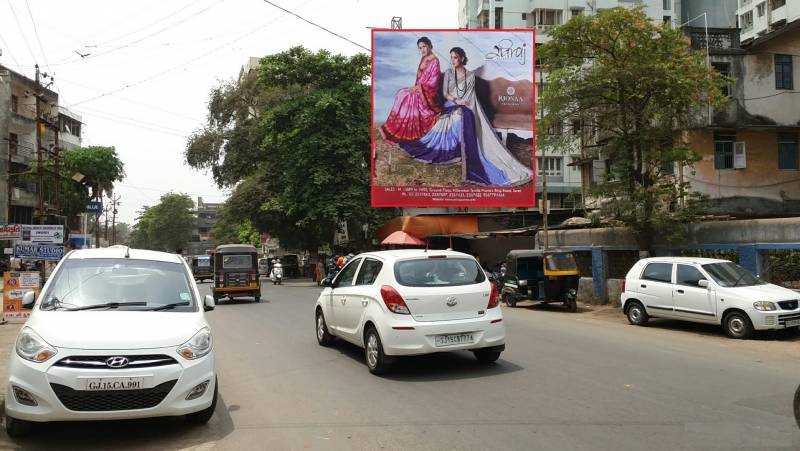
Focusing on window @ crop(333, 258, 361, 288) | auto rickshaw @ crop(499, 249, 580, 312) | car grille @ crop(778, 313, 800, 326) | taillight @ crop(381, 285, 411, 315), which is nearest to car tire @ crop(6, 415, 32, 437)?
taillight @ crop(381, 285, 411, 315)

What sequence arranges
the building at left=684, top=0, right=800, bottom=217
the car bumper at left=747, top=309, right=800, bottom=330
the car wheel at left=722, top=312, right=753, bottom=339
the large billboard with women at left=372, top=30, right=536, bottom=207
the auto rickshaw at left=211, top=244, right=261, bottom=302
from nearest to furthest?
the car bumper at left=747, top=309, right=800, bottom=330 < the car wheel at left=722, top=312, right=753, bottom=339 < the auto rickshaw at left=211, top=244, right=261, bottom=302 < the large billboard with women at left=372, top=30, right=536, bottom=207 < the building at left=684, top=0, right=800, bottom=217

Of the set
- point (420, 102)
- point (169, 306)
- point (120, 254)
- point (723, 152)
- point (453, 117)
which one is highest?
point (420, 102)

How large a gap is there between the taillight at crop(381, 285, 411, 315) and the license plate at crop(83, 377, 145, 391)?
11.2ft

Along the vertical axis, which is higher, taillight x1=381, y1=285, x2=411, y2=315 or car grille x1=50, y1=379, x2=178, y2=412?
taillight x1=381, y1=285, x2=411, y2=315

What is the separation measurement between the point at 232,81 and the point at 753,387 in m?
46.3

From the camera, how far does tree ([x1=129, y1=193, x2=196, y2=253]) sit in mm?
102938

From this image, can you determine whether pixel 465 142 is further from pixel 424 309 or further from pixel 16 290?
pixel 424 309

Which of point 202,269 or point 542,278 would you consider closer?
point 542,278

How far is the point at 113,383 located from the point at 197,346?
0.79 meters

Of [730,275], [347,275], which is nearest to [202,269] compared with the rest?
[347,275]

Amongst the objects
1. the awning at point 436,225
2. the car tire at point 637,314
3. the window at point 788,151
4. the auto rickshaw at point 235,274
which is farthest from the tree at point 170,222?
the car tire at point 637,314

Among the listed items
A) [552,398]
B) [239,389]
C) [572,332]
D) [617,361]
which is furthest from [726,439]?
[572,332]

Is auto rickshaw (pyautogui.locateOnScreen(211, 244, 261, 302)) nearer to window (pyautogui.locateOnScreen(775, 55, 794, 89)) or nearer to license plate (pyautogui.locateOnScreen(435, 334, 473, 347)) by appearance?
license plate (pyautogui.locateOnScreen(435, 334, 473, 347))

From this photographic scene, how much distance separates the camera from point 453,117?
23.8 m
